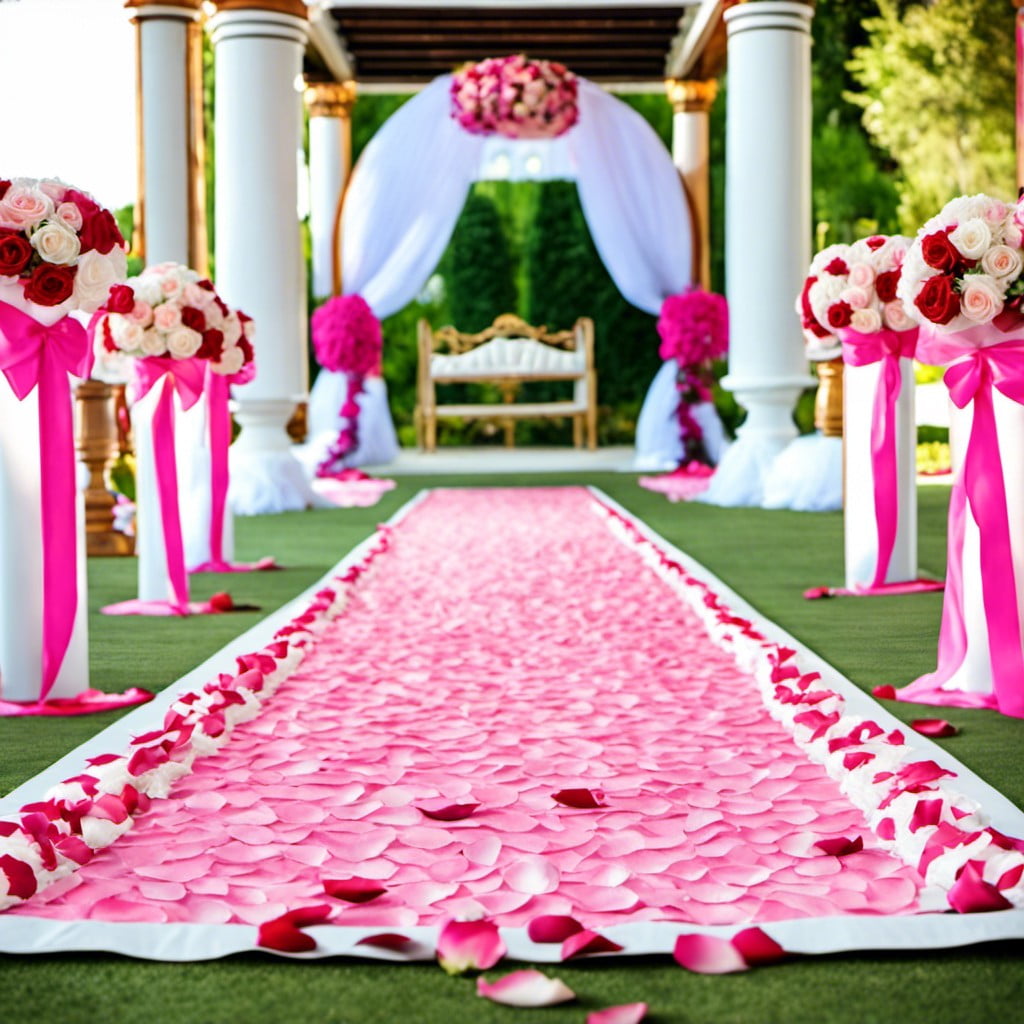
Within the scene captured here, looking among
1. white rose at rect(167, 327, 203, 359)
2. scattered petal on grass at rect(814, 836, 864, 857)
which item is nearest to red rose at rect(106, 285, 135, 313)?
white rose at rect(167, 327, 203, 359)

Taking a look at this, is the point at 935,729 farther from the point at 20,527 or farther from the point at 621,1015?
the point at 20,527

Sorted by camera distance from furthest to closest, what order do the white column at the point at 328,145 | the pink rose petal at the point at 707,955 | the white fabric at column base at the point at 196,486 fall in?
the white column at the point at 328,145 → the white fabric at column base at the point at 196,486 → the pink rose petal at the point at 707,955

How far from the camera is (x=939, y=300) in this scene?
2727 millimetres

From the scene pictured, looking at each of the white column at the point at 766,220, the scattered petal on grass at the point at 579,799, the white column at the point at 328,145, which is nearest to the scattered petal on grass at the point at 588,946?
the scattered petal on grass at the point at 579,799

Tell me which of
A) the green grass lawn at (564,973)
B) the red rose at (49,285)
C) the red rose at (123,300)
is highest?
the red rose at (123,300)

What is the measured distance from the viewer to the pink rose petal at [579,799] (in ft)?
7.10

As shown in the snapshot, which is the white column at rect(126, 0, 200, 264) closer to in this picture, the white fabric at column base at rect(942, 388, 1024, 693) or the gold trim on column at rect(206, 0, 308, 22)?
the gold trim on column at rect(206, 0, 308, 22)

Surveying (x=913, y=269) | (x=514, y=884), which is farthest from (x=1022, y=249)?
(x=514, y=884)

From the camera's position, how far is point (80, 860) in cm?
189

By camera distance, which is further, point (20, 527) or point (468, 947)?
point (20, 527)

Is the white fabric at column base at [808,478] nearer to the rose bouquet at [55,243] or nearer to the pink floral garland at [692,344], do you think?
the pink floral garland at [692,344]

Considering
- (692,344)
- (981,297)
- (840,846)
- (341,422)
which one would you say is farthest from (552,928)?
(341,422)

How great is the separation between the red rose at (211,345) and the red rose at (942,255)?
7.53ft

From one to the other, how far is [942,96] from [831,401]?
9.14m
